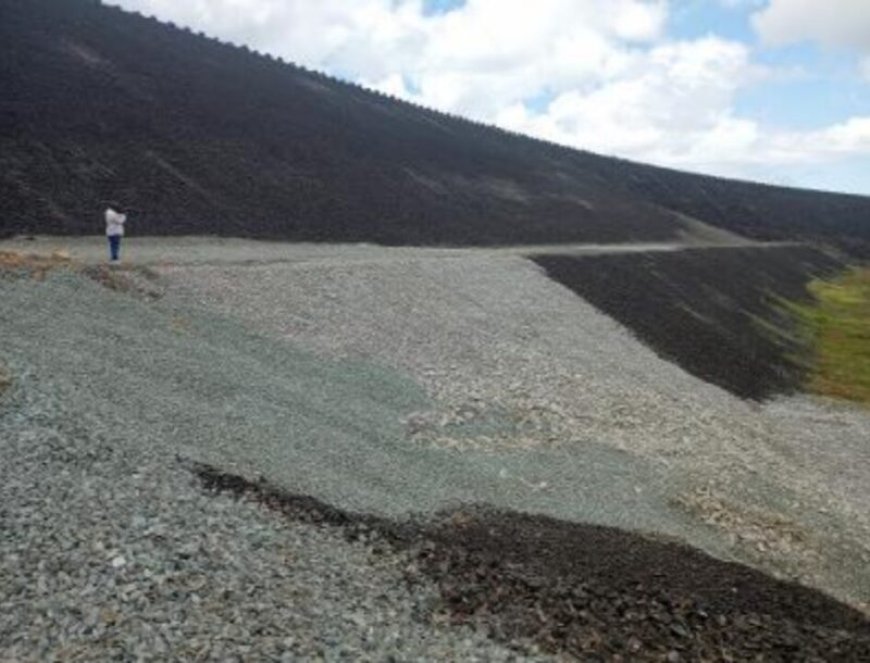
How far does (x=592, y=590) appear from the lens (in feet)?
52.9

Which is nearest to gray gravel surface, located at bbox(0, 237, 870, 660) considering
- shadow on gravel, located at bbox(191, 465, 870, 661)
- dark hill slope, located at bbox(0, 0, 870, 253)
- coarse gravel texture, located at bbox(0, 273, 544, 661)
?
coarse gravel texture, located at bbox(0, 273, 544, 661)

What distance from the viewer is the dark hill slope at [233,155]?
4388cm

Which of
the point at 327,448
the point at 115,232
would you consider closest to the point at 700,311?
the point at 115,232

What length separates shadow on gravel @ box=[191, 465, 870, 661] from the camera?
1470 cm

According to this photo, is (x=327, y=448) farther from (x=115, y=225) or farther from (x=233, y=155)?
(x=233, y=155)

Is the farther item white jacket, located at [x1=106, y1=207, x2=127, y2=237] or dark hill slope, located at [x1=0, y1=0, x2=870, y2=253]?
dark hill slope, located at [x1=0, y1=0, x2=870, y2=253]

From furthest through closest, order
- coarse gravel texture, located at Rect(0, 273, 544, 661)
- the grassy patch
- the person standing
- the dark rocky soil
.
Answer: the grassy patch, the dark rocky soil, the person standing, coarse gravel texture, located at Rect(0, 273, 544, 661)

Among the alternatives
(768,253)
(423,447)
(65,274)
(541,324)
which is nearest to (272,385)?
(423,447)

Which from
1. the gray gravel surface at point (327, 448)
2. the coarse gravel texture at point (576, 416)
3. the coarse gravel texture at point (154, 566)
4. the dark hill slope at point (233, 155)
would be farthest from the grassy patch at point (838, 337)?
the coarse gravel texture at point (154, 566)

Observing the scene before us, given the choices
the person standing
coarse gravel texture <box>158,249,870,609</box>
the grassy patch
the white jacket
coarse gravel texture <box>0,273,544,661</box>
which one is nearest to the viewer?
coarse gravel texture <box>0,273,544,661</box>

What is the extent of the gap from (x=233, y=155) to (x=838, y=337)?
37828mm

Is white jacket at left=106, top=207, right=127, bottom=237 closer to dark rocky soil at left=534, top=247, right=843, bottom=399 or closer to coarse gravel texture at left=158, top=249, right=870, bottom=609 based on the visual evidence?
coarse gravel texture at left=158, top=249, right=870, bottom=609

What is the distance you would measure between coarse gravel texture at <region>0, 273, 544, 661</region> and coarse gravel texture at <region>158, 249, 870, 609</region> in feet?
8.40

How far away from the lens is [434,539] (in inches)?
679
